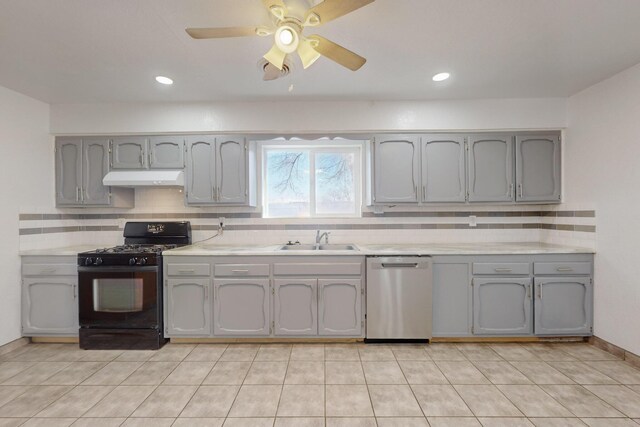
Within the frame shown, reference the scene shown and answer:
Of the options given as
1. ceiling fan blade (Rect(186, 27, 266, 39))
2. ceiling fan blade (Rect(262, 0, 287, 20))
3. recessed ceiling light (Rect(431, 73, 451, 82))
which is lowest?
ceiling fan blade (Rect(186, 27, 266, 39))

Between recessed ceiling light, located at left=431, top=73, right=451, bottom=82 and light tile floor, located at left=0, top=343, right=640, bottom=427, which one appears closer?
light tile floor, located at left=0, top=343, right=640, bottom=427

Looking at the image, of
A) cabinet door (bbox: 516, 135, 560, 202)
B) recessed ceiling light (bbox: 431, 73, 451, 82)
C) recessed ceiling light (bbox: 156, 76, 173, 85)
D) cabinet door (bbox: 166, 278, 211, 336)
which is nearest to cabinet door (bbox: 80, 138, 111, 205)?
recessed ceiling light (bbox: 156, 76, 173, 85)

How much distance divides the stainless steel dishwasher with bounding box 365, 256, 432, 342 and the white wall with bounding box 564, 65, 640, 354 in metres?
1.56

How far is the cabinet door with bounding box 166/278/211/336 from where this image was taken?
296 centimetres

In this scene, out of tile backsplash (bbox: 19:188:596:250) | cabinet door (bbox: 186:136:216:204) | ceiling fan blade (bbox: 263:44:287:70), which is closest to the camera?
ceiling fan blade (bbox: 263:44:287:70)

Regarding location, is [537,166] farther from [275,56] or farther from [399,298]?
[275,56]

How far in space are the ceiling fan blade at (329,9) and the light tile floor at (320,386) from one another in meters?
2.21

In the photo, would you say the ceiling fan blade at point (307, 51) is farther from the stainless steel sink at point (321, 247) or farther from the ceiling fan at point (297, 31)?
the stainless steel sink at point (321, 247)

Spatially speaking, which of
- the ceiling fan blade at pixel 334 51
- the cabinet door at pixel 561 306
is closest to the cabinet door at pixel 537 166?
the cabinet door at pixel 561 306

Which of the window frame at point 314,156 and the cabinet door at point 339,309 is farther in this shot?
the window frame at point 314,156

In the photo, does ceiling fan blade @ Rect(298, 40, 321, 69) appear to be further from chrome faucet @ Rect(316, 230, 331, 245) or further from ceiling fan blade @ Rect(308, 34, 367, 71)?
chrome faucet @ Rect(316, 230, 331, 245)

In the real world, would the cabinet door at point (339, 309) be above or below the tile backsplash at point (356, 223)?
below

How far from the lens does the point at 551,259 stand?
293 cm

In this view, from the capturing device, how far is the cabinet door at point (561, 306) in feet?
9.62
